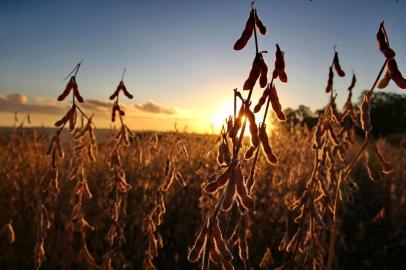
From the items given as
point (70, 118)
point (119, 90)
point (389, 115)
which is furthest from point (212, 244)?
point (389, 115)

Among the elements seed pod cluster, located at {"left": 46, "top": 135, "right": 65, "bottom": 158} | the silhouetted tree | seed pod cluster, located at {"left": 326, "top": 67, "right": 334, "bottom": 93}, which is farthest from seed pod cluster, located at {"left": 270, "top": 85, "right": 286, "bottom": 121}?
the silhouetted tree

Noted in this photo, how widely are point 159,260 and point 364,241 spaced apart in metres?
2.86

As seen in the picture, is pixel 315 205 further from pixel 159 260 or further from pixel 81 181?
pixel 159 260

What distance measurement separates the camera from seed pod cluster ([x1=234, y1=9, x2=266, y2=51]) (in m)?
0.94

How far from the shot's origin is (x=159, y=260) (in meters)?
4.79

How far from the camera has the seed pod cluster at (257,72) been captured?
0.90 m

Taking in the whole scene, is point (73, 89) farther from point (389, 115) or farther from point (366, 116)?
point (389, 115)

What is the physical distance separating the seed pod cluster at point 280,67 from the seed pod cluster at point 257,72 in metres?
0.06

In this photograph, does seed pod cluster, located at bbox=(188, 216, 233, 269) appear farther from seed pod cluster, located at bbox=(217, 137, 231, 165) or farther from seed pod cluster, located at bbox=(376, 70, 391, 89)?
seed pod cluster, located at bbox=(376, 70, 391, 89)

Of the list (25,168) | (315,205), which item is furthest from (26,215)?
(315,205)

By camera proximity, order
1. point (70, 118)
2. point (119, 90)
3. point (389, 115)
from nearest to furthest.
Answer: point (70, 118) → point (119, 90) → point (389, 115)

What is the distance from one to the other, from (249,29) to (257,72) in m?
0.11

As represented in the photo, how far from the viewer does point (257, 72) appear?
0.91m

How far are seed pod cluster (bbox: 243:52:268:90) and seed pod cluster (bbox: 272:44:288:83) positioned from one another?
6 cm
